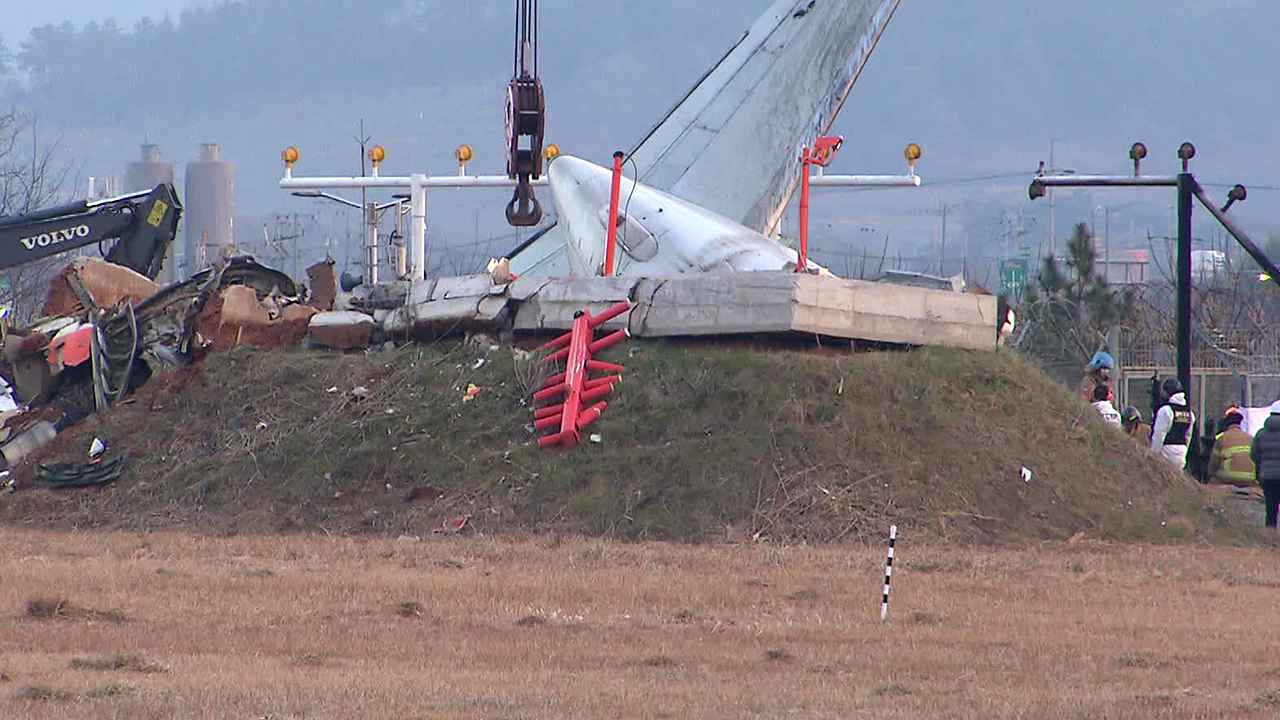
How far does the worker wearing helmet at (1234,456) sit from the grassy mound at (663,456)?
4096mm

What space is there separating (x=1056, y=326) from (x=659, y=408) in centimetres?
2818

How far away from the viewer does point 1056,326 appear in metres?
45.4

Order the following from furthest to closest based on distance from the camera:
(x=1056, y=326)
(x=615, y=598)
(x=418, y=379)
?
(x=1056, y=326)
(x=418, y=379)
(x=615, y=598)

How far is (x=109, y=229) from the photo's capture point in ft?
92.6

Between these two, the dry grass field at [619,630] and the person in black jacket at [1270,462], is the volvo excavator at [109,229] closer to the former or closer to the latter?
the dry grass field at [619,630]

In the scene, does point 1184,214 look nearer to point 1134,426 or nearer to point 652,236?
point 1134,426

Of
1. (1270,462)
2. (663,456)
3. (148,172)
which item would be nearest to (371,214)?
(663,456)

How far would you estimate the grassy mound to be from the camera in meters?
17.8

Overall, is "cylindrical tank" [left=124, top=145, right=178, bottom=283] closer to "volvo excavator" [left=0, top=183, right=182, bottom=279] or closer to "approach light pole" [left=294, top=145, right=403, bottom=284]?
"approach light pole" [left=294, top=145, right=403, bottom=284]

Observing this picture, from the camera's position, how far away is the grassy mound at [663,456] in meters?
17.8

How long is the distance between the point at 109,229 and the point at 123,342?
5.99m

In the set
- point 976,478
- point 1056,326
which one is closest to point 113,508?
point 976,478

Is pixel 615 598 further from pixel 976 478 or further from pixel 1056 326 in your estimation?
pixel 1056 326

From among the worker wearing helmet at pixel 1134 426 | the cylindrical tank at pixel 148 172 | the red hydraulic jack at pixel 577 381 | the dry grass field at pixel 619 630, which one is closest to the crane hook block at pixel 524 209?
the red hydraulic jack at pixel 577 381
